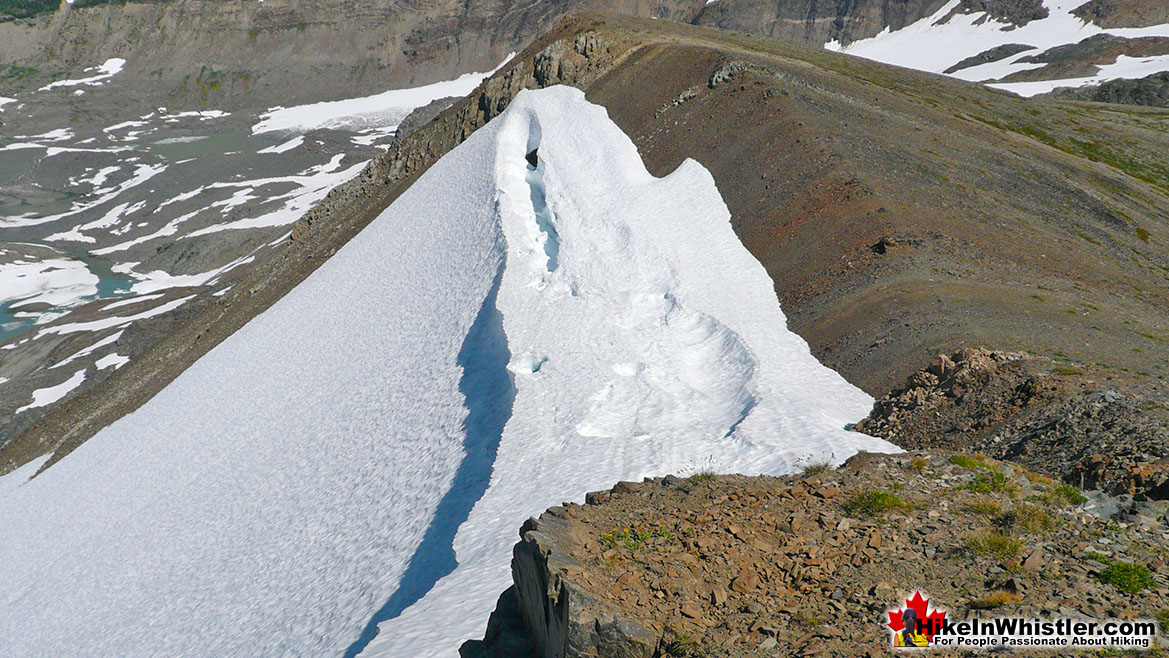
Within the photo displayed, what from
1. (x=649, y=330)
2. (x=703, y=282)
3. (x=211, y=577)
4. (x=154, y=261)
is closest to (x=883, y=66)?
(x=703, y=282)

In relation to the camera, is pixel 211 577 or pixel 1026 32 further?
pixel 1026 32

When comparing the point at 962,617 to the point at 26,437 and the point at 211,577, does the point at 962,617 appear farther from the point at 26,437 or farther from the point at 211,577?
the point at 26,437

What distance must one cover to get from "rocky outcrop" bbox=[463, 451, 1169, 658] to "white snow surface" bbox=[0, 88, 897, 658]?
2193 millimetres

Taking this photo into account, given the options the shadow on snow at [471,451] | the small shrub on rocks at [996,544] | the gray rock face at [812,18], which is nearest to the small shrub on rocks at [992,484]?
the small shrub on rocks at [996,544]

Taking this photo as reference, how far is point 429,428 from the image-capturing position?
17.9 m

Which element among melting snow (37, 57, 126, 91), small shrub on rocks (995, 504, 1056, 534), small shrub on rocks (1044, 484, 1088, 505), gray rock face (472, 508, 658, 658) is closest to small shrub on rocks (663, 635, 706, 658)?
gray rock face (472, 508, 658, 658)

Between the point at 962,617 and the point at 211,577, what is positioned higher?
the point at 962,617

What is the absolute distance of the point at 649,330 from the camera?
765 inches

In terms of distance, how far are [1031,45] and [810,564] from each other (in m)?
133

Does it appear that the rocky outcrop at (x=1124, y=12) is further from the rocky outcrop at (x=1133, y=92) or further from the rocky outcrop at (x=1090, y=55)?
the rocky outcrop at (x=1133, y=92)

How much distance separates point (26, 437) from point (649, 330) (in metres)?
41.7

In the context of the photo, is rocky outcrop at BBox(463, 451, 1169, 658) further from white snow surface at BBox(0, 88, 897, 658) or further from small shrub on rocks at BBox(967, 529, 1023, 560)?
white snow surface at BBox(0, 88, 897, 658)

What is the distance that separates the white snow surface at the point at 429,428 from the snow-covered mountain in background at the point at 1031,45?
8196 cm

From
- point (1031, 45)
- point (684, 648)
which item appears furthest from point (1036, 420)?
point (1031, 45)
